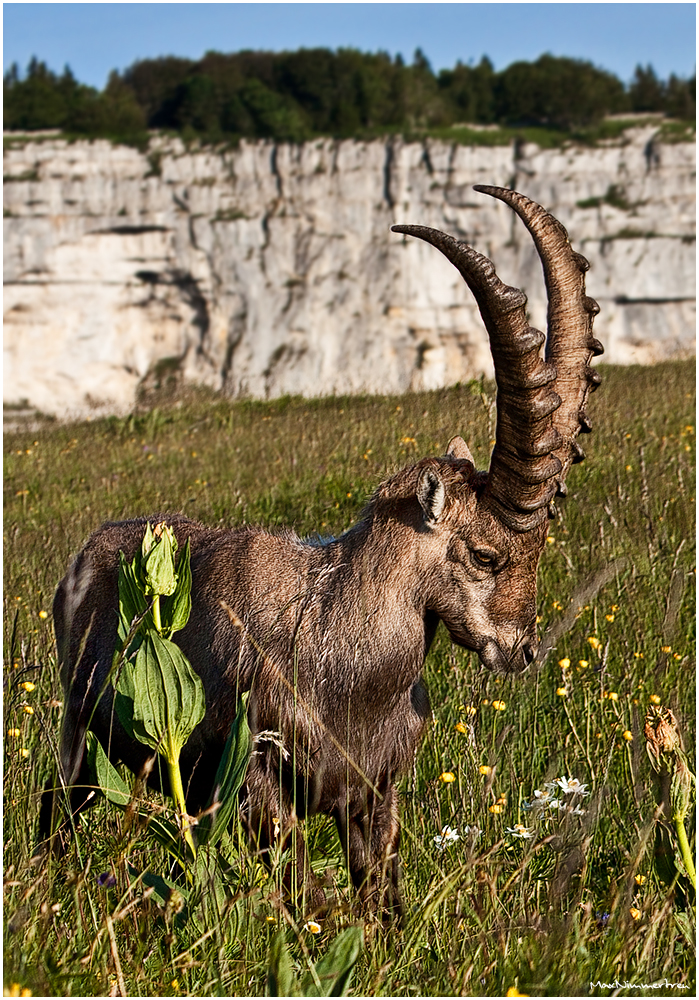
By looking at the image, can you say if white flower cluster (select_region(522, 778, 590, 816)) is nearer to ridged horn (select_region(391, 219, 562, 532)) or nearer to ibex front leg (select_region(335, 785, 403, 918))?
ibex front leg (select_region(335, 785, 403, 918))

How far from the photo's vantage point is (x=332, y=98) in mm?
32562

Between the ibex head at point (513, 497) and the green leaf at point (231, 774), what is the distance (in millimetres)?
785

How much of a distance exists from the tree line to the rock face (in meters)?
1.31

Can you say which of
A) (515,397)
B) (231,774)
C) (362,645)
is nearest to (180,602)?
(231,774)

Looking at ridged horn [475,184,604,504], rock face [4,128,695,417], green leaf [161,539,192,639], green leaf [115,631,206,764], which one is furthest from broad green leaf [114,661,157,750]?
rock face [4,128,695,417]

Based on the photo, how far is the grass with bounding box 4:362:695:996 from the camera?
215 cm

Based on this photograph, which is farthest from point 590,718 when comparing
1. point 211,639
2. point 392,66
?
point 392,66

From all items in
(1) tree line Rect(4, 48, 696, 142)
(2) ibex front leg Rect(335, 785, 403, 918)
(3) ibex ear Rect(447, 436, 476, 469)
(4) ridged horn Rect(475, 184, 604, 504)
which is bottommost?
(2) ibex front leg Rect(335, 785, 403, 918)

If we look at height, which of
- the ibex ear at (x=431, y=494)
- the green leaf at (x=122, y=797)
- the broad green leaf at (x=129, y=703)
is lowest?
the green leaf at (x=122, y=797)

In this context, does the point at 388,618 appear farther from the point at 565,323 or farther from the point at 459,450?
the point at 565,323

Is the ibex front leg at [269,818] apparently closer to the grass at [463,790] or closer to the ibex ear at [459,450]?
the grass at [463,790]

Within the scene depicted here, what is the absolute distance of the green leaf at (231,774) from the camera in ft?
7.48

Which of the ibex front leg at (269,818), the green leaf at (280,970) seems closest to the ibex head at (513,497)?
the ibex front leg at (269,818)

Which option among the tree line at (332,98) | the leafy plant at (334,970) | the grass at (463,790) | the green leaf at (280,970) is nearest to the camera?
the green leaf at (280,970)
